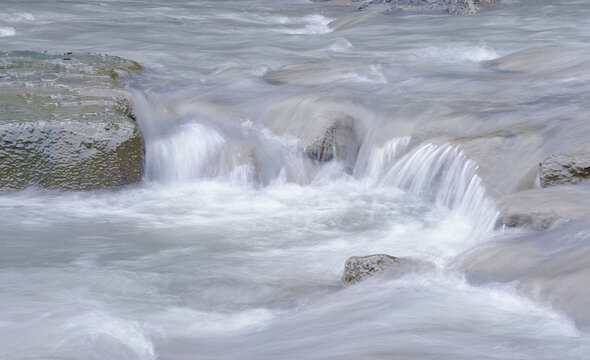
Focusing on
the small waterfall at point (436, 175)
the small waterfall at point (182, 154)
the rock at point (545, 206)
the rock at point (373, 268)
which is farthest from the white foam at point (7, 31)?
the rock at point (545, 206)

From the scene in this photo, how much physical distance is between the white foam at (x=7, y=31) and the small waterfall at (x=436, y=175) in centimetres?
809

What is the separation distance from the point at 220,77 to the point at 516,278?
6181 millimetres

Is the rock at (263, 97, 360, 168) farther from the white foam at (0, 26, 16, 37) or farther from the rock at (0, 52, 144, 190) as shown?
the white foam at (0, 26, 16, 37)

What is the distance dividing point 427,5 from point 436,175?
9.96 metres

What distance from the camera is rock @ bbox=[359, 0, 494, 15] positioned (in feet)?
50.4

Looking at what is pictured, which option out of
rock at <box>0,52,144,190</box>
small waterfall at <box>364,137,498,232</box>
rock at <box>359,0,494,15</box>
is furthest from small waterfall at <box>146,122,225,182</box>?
rock at <box>359,0,494,15</box>

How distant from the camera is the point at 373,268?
4.96 meters

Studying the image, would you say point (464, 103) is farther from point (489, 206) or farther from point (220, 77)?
point (220, 77)

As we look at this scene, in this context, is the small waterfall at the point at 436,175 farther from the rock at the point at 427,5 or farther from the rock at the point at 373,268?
the rock at the point at 427,5

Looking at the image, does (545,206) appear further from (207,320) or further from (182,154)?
(182,154)

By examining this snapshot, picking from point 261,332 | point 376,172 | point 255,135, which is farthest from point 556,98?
point 261,332

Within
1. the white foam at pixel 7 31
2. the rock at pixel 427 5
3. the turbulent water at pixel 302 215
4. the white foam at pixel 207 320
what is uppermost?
the rock at pixel 427 5

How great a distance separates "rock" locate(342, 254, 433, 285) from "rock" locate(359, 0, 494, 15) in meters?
11.2

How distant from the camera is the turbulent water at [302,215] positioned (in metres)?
4.22
